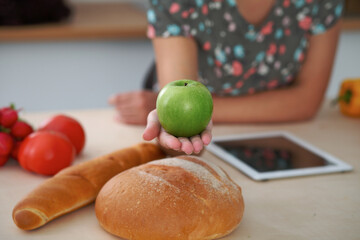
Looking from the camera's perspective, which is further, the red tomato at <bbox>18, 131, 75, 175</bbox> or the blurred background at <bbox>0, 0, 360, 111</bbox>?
the blurred background at <bbox>0, 0, 360, 111</bbox>

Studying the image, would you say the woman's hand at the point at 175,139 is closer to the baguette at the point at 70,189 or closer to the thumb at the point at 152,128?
the thumb at the point at 152,128

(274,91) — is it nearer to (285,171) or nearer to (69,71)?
(285,171)

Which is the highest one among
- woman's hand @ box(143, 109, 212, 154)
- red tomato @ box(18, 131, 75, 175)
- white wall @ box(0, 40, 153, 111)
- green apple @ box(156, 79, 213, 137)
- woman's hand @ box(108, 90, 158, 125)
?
green apple @ box(156, 79, 213, 137)

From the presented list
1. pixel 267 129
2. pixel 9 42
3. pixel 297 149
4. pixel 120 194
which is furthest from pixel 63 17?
pixel 120 194

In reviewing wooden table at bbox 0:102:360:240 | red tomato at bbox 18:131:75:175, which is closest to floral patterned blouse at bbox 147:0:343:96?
wooden table at bbox 0:102:360:240

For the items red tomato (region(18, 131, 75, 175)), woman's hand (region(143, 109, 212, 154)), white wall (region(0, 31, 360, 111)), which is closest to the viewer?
woman's hand (region(143, 109, 212, 154))

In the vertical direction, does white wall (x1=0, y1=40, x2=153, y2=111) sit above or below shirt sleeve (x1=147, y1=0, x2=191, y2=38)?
below

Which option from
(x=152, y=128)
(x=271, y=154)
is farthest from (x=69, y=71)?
(x=152, y=128)

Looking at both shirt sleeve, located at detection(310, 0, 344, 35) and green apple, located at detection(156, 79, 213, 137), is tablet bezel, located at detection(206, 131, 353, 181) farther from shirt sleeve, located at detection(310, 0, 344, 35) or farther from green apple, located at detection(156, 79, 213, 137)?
shirt sleeve, located at detection(310, 0, 344, 35)

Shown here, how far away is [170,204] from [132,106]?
A: 630mm

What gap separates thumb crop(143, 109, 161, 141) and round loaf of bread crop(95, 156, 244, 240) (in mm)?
82

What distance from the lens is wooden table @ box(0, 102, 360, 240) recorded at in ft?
2.39

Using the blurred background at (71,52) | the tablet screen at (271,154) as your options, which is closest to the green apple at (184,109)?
the tablet screen at (271,154)

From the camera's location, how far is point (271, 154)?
3.45 feet
